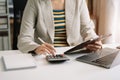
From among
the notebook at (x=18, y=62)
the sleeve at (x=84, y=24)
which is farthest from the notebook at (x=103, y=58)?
the sleeve at (x=84, y=24)

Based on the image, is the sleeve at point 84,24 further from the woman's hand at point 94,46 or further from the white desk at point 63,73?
the white desk at point 63,73

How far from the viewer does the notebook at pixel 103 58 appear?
3.32 ft

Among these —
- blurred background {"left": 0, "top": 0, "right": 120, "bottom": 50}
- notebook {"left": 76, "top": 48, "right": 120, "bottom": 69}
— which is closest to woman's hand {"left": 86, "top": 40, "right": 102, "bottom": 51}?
notebook {"left": 76, "top": 48, "right": 120, "bottom": 69}

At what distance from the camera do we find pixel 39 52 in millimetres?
1125

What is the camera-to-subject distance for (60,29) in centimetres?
146

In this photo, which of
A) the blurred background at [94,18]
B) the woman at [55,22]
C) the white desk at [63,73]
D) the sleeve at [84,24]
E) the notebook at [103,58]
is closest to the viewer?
the white desk at [63,73]

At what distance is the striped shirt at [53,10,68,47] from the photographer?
4.76 ft

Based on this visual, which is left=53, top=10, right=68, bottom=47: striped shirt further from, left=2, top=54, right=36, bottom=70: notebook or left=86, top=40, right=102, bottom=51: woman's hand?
left=2, top=54, right=36, bottom=70: notebook

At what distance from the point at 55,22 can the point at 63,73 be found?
0.61 m

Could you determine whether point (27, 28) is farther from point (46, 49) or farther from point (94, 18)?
point (94, 18)

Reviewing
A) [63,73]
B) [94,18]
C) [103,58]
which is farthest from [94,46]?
[94,18]

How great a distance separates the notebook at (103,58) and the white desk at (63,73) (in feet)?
0.11

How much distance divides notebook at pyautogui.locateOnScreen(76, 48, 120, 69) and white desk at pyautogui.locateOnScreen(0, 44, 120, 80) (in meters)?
0.03

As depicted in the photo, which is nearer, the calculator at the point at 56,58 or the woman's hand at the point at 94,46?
the calculator at the point at 56,58
